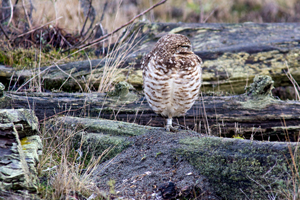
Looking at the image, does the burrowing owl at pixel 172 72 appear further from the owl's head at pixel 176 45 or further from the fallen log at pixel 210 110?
the fallen log at pixel 210 110

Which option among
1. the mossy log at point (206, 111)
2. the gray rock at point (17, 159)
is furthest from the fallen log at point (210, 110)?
the gray rock at point (17, 159)

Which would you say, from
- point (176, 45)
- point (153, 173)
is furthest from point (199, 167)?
point (176, 45)

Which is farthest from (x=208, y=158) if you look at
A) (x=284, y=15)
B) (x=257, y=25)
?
(x=284, y=15)

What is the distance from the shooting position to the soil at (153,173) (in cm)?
251

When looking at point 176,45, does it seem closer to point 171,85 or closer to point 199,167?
point 171,85

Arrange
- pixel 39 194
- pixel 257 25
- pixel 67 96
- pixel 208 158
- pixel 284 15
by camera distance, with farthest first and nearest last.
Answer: pixel 284 15 < pixel 257 25 < pixel 67 96 < pixel 208 158 < pixel 39 194

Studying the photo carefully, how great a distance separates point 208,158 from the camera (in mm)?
2695

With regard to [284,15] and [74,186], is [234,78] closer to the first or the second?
[74,186]

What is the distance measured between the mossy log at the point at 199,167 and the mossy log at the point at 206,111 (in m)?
0.94

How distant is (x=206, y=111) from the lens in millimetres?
4320

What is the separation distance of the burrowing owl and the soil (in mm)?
484

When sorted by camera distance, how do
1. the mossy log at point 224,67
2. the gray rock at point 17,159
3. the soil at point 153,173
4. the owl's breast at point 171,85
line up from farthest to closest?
the mossy log at point 224,67, the owl's breast at point 171,85, the soil at point 153,173, the gray rock at point 17,159

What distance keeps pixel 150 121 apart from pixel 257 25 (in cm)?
385

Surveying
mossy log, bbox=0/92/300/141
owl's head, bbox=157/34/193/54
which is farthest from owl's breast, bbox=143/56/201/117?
mossy log, bbox=0/92/300/141
